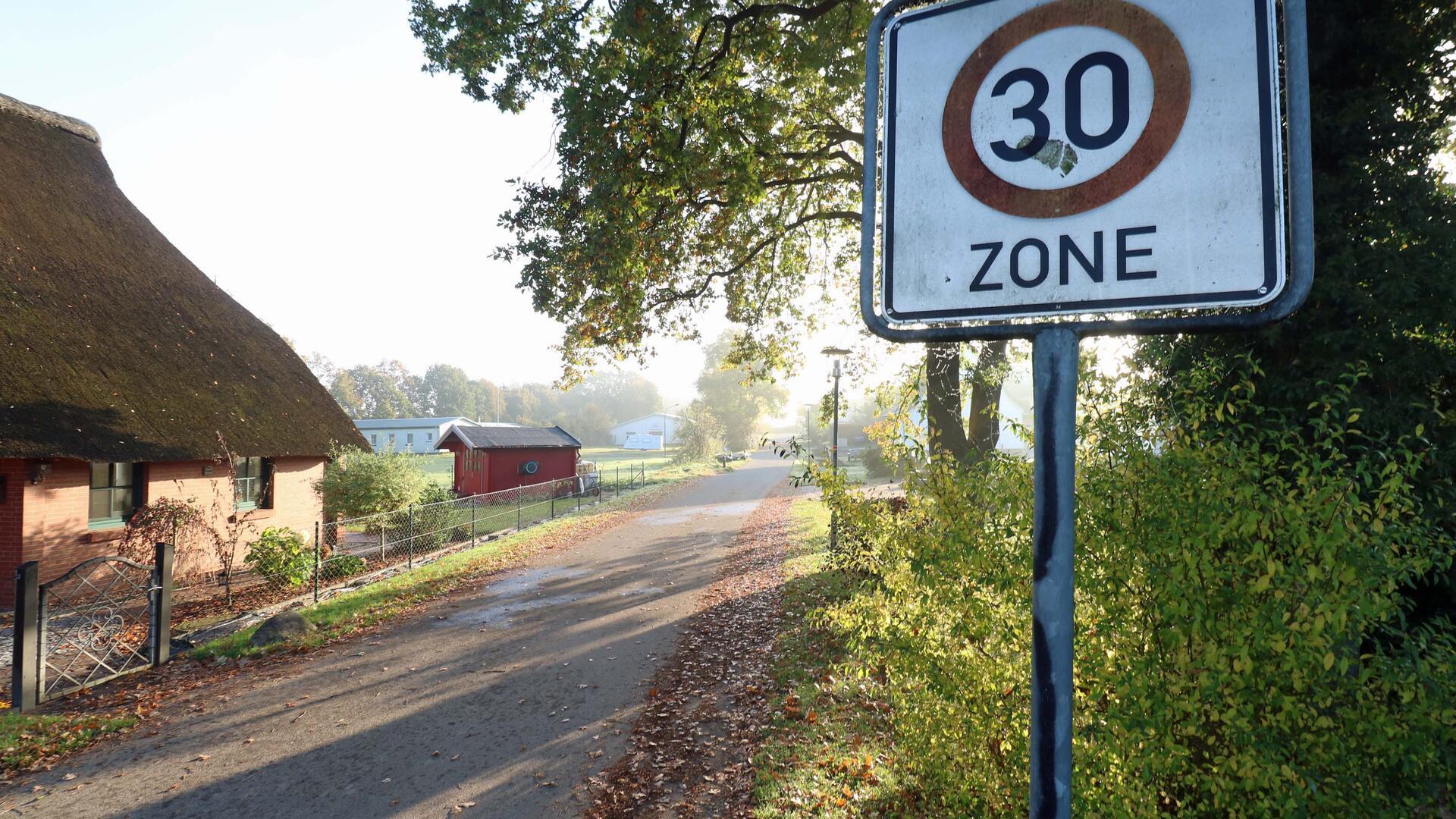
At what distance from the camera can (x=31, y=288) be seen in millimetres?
12695

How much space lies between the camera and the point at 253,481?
15.3 meters

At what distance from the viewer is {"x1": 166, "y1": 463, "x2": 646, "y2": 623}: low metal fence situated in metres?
12.3

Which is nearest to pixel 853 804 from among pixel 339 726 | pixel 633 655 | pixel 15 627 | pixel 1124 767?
pixel 1124 767

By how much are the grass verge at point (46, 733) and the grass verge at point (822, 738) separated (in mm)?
6495

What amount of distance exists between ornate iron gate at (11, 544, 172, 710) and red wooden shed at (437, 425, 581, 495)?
53.6ft

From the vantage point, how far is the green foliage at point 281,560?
13.1 metres

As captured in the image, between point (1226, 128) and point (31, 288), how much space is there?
59.1 feet

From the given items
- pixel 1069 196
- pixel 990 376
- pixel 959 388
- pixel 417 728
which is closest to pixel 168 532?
pixel 417 728

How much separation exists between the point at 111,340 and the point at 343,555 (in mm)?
6036

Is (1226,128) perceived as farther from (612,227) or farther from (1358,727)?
(612,227)

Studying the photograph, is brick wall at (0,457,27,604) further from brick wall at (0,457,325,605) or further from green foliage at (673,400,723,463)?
green foliage at (673,400,723,463)

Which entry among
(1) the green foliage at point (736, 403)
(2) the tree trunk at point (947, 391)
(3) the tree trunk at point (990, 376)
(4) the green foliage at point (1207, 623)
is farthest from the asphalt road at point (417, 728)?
(1) the green foliage at point (736, 403)

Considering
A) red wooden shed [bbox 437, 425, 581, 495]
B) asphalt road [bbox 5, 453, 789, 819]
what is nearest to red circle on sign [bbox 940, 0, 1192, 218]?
asphalt road [bbox 5, 453, 789, 819]

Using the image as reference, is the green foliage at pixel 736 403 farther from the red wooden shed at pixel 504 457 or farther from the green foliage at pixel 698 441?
the red wooden shed at pixel 504 457
